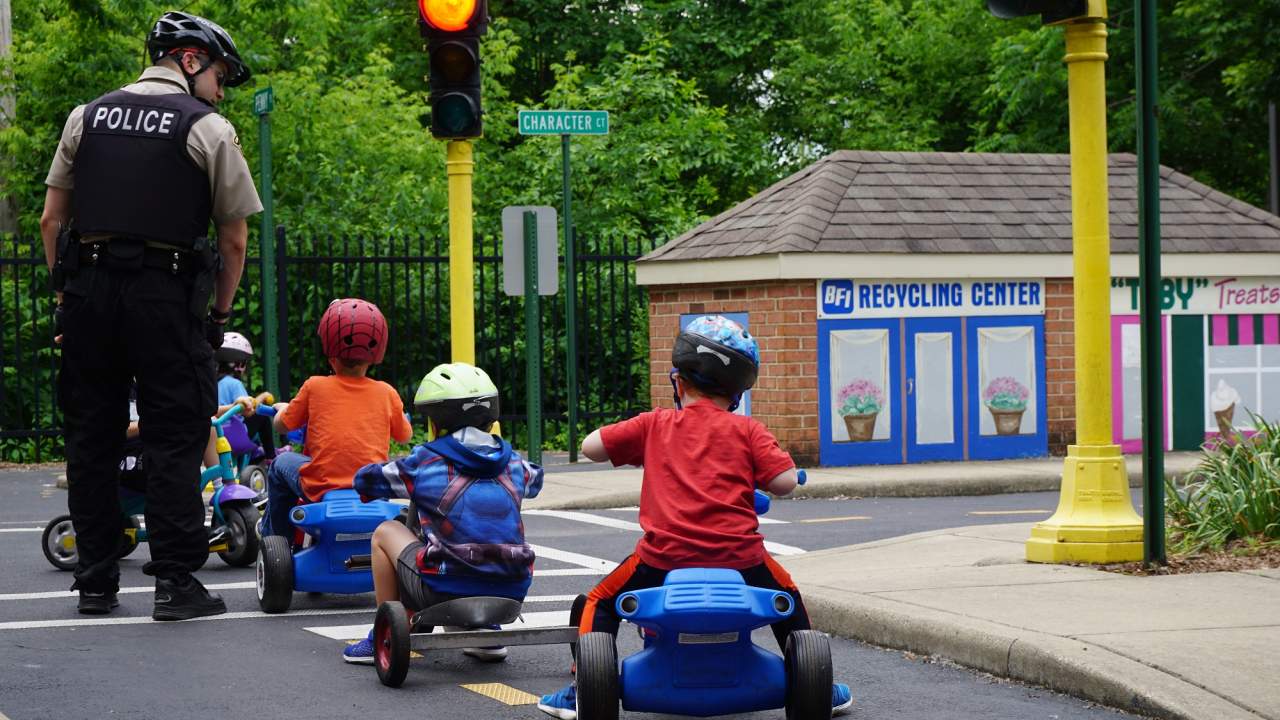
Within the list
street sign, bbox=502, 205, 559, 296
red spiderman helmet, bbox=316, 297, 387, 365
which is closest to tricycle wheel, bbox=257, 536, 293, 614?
red spiderman helmet, bbox=316, 297, 387, 365

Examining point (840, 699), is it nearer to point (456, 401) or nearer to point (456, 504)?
point (456, 504)

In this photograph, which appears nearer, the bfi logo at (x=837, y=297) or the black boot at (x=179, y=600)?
the black boot at (x=179, y=600)

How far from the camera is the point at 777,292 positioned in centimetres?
1609

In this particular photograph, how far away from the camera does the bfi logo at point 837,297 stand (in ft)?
52.6

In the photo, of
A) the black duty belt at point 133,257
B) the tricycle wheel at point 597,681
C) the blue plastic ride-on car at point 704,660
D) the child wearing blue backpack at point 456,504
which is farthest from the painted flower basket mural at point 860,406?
the tricycle wheel at point 597,681

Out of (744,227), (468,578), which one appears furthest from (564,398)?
(468,578)

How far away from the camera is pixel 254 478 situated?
36.2 ft

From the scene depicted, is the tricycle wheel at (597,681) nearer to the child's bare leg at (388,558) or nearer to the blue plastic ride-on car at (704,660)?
the blue plastic ride-on car at (704,660)

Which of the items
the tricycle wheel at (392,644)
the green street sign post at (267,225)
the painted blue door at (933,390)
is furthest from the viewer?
the painted blue door at (933,390)

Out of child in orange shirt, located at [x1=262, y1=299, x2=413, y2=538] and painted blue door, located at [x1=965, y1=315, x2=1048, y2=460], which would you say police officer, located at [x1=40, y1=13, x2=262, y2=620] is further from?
painted blue door, located at [x1=965, y1=315, x2=1048, y2=460]

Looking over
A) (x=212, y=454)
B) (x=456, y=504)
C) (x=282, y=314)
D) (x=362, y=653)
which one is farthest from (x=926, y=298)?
(x=456, y=504)

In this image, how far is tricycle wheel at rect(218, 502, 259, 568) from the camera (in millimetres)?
9250

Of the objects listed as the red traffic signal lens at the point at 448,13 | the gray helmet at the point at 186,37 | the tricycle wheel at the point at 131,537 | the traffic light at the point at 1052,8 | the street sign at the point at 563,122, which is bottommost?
the tricycle wheel at the point at 131,537

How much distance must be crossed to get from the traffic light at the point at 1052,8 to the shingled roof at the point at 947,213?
7423mm
